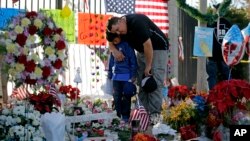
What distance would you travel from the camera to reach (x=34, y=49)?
4867 millimetres

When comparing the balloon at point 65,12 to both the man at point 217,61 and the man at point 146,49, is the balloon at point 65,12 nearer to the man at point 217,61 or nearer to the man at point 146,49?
the man at point 217,61

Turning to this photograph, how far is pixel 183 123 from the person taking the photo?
4934mm

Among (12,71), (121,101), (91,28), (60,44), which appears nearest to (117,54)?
(121,101)

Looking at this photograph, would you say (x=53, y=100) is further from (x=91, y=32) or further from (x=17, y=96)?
(x=91, y=32)

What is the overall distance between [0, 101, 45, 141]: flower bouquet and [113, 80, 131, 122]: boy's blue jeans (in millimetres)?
1279

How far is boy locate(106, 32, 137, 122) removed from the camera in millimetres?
5301

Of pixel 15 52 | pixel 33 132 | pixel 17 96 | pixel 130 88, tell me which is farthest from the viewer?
pixel 17 96

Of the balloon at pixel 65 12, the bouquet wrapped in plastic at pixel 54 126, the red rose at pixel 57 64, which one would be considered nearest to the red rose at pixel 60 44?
the red rose at pixel 57 64

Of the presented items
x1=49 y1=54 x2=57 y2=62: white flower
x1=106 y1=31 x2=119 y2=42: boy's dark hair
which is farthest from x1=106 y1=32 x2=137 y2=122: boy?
x1=49 y1=54 x2=57 y2=62: white flower

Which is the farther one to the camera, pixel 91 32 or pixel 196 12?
pixel 91 32

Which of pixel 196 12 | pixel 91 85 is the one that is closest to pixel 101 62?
pixel 91 85

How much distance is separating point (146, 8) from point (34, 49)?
5.60 m

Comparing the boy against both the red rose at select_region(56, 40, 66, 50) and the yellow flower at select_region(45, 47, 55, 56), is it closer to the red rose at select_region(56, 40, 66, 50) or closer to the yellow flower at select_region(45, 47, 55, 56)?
the red rose at select_region(56, 40, 66, 50)

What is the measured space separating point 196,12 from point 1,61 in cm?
407
